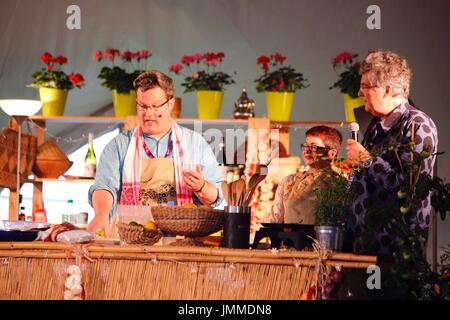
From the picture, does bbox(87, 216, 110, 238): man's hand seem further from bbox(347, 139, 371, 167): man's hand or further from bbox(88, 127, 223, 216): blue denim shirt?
bbox(347, 139, 371, 167): man's hand

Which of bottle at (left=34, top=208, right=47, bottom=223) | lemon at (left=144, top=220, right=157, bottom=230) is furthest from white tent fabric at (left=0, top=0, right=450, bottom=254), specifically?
lemon at (left=144, top=220, right=157, bottom=230)

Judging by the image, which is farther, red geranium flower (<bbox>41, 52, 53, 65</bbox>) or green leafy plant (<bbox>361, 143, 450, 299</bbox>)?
red geranium flower (<bbox>41, 52, 53, 65</bbox>)

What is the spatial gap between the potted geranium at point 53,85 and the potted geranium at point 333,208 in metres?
3.51

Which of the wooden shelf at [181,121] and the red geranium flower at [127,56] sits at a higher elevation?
the red geranium flower at [127,56]

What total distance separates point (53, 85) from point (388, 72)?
136 inches

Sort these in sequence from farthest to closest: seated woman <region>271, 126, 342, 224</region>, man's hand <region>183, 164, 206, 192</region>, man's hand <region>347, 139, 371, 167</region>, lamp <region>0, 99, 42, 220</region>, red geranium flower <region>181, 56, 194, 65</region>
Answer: red geranium flower <region>181, 56, 194, 65</region>
lamp <region>0, 99, 42, 220</region>
seated woman <region>271, 126, 342, 224</region>
man's hand <region>183, 164, 206, 192</region>
man's hand <region>347, 139, 371, 167</region>

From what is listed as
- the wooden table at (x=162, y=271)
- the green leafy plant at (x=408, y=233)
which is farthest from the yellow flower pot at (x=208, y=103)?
the wooden table at (x=162, y=271)

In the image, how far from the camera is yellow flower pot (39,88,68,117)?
21.8 feet

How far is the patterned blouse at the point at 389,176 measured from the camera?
3301 millimetres

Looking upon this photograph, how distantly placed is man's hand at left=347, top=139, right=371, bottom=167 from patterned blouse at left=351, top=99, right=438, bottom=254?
Answer: 38mm

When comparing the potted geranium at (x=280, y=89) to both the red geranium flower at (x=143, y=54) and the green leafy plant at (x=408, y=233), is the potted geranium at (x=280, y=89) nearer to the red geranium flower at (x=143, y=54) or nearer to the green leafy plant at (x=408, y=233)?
the red geranium flower at (x=143, y=54)

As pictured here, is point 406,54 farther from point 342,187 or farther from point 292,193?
point 342,187

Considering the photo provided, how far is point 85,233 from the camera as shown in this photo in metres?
3.25
